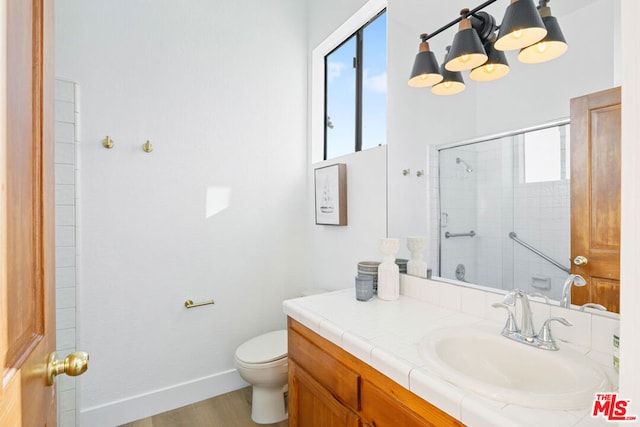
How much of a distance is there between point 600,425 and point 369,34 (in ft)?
7.68

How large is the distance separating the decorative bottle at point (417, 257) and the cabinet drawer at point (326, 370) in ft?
2.06

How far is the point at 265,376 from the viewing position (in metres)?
1.86

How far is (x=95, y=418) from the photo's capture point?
185 centimetres

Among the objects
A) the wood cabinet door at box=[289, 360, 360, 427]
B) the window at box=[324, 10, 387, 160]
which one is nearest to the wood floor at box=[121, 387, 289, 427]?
the wood cabinet door at box=[289, 360, 360, 427]

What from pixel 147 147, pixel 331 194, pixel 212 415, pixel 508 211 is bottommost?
pixel 212 415

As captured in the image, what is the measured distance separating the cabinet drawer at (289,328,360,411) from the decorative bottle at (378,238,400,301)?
1.44 feet

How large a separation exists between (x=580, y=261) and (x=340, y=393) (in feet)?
3.03

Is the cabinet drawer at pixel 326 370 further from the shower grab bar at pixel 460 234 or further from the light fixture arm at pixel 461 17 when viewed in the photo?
the light fixture arm at pixel 461 17

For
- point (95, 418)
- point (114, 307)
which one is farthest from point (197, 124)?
point (95, 418)

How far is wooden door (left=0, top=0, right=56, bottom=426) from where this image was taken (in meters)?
0.46

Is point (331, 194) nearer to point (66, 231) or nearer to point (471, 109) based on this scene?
point (471, 109)

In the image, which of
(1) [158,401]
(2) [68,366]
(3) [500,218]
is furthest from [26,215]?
(1) [158,401]

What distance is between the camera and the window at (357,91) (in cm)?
216

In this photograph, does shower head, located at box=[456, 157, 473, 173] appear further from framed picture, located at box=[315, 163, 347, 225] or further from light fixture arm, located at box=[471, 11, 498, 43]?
framed picture, located at box=[315, 163, 347, 225]
